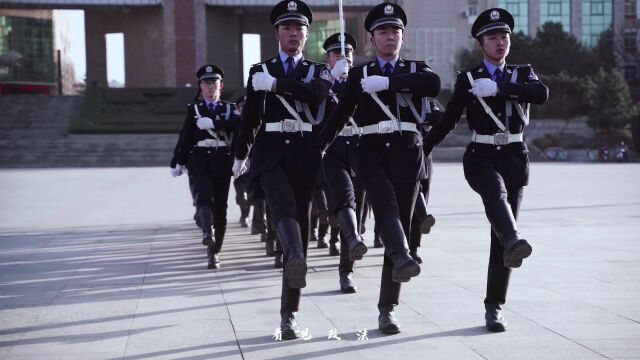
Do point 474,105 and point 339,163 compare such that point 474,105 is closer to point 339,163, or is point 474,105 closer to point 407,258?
point 407,258

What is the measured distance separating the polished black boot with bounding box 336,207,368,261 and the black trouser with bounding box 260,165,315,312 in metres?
0.33

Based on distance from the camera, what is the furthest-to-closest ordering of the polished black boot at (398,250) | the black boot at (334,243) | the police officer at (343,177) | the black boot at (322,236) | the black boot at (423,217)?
1. the black boot at (322,236)
2. the black boot at (334,243)
3. the black boot at (423,217)
4. the police officer at (343,177)
5. the polished black boot at (398,250)

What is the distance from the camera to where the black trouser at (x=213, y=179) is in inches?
407

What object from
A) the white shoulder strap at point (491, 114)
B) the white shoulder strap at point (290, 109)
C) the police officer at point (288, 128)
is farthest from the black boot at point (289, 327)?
the white shoulder strap at point (491, 114)

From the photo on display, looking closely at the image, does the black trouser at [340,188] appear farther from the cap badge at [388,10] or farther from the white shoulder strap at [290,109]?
the cap badge at [388,10]

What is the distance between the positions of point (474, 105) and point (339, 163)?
212 cm

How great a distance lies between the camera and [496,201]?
639 cm

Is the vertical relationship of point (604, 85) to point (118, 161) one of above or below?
above

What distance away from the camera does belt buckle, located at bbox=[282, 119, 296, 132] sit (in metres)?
6.43

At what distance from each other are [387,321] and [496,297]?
78 cm

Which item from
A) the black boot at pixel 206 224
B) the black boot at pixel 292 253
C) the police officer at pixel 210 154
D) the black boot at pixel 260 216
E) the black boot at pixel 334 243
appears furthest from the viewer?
the black boot at pixel 260 216

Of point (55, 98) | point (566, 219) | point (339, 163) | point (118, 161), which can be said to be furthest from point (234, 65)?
point (339, 163)

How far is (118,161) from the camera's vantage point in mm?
48344

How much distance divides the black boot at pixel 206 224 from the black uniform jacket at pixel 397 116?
391cm
